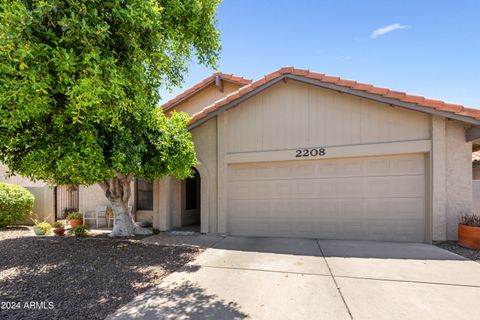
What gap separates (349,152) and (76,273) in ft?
23.8

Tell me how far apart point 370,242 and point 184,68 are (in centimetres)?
707

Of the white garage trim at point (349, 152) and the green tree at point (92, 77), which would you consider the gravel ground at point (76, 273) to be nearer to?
the green tree at point (92, 77)

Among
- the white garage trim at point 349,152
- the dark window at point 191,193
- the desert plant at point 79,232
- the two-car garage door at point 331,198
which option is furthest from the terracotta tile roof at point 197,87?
the desert plant at point 79,232

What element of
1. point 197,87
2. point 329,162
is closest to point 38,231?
point 197,87

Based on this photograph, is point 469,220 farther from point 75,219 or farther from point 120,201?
point 75,219

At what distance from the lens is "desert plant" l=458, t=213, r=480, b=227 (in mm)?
5645

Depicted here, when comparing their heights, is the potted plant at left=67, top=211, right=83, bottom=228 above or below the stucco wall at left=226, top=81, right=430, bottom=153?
below

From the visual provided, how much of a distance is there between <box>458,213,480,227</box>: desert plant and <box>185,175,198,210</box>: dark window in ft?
28.9

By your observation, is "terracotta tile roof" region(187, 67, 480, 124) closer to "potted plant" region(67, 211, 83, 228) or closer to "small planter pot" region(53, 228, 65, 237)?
"small planter pot" region(53, 228, 65, 237)

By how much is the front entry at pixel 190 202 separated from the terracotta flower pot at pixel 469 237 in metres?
8.37

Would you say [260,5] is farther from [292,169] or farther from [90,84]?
[90,84]

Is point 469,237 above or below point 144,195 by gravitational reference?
below

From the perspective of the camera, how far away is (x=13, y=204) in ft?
27.7

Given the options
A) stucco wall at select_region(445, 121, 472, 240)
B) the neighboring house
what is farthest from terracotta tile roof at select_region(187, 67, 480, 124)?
stucco wall at select_region(445, 121, 472, 240)
